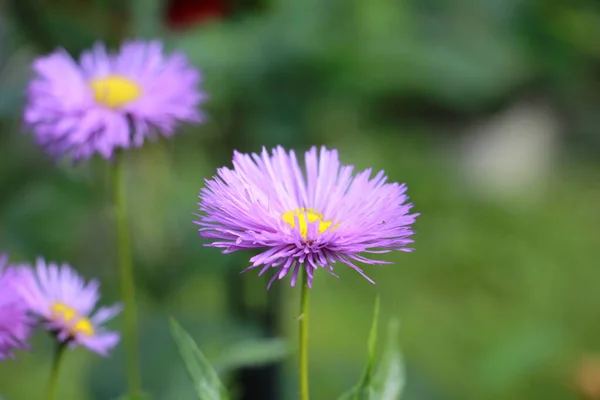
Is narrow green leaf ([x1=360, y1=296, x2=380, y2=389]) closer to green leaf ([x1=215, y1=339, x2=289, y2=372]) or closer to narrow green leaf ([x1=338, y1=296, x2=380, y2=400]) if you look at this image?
narrow green leaf ([x1=338, y1=296, x2=380, y2=400])

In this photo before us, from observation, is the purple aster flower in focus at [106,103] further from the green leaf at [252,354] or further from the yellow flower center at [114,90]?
the green leaf at [252,354]

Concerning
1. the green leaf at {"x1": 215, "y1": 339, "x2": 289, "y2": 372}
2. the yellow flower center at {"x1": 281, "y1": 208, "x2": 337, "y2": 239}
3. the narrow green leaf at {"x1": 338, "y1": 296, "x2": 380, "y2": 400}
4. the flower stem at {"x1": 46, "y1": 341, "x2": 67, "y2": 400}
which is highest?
the yellow flower center at {"x1": 281, "y1": 208, "x2": 337, "y2": 239}

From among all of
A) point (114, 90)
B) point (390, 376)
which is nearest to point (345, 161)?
point (114, 90)

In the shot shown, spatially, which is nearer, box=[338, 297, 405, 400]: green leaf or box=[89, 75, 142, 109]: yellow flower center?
box=[338, 297, 405, 400]: green leaf

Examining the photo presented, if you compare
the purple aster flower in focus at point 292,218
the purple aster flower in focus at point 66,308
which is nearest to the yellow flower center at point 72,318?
the purple aster flower in focus at point 66,308

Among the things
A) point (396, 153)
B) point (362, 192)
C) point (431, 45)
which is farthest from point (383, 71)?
point (396, 153)

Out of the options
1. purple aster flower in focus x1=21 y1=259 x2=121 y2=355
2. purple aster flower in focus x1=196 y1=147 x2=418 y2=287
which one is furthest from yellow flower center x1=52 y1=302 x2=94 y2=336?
purple aster flower in focus x1=196 y1=147 x2=418 y2=287
